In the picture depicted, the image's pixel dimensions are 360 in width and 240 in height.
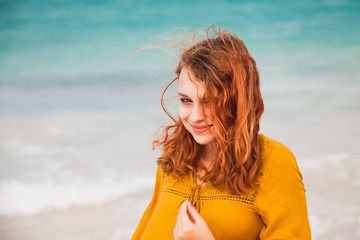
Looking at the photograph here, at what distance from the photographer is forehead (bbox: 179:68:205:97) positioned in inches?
53.8

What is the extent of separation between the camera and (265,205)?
132cm

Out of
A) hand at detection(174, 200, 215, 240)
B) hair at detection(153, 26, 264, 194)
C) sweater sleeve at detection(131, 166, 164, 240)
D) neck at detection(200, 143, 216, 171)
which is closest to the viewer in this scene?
hand at detection(174, 200, 215, 240)

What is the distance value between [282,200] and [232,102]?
0.37 meters

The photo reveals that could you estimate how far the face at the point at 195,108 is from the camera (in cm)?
137

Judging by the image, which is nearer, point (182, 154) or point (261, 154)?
point (261, 154)

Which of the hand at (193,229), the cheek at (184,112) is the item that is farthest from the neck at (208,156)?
the hand at (193,229)

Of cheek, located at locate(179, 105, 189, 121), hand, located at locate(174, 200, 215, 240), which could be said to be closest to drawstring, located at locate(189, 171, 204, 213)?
hand, located at locate(174, 200, 215, 240)

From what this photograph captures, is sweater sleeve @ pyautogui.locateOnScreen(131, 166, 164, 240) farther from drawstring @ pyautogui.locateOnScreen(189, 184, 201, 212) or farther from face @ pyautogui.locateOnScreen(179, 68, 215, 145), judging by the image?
face @ pyautogui.locateOnScreen(179, 68, 215, 145)

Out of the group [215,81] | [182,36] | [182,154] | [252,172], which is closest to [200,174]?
[182,154]

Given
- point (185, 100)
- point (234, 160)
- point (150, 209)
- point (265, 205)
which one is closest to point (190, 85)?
point (185, 100)

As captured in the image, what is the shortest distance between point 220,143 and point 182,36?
1.60 feet

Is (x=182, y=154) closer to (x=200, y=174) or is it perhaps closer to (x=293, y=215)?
(x=200, y=174)

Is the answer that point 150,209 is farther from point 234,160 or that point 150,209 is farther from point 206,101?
point 206,101

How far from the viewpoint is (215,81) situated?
1359 millimetres
